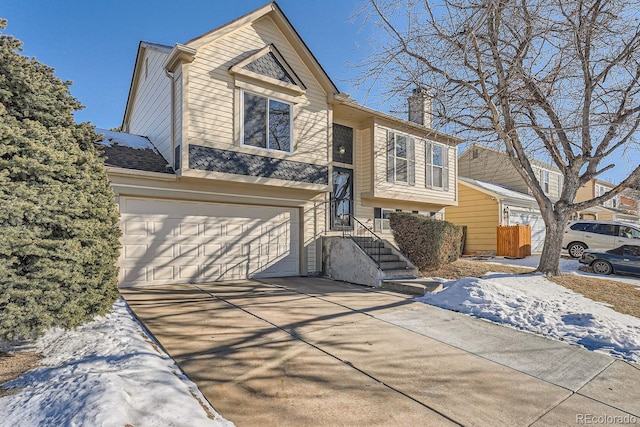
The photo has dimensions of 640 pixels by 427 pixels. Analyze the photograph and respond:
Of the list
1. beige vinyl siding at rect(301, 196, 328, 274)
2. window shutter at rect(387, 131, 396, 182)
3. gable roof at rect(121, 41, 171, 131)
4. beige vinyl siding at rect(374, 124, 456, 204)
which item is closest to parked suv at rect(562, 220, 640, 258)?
beige vinyl siding at rect(374, 124, 456, 204)

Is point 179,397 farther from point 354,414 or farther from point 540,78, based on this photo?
point 540,78

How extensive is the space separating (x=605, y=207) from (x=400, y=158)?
2411 centimetres

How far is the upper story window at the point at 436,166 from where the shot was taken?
14.3m

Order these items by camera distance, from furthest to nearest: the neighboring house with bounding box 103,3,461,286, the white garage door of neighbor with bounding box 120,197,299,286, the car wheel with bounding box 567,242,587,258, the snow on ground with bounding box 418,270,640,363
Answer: the car wheel with bounding box 567,242,587,258 → the neighboring house with bounding box 103,3,461,286 → the white garage door of neighbor with bounding box 120,197,299,286 → the snow on ground with bounding box 418,270,640,363

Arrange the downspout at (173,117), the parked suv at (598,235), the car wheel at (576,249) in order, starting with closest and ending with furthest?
the downspout at (173,117) → the parked suv at (598,235) → the car wheel at (576,249)

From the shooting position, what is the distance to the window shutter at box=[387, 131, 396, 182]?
12.7 metres

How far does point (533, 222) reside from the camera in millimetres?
20188

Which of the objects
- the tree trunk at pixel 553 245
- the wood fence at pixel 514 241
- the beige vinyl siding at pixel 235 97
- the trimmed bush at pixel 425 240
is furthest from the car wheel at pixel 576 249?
the beige vinyl siding at pixel 235 97

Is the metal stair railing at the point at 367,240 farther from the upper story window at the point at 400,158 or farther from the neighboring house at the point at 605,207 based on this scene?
the neighboring house at the point at 605,207

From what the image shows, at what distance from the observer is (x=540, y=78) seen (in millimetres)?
9578

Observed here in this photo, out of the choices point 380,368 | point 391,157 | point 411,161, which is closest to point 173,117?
point 391,157

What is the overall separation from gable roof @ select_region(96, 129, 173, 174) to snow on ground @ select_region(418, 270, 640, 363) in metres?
7.22

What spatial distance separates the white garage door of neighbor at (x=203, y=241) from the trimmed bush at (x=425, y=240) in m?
3.48

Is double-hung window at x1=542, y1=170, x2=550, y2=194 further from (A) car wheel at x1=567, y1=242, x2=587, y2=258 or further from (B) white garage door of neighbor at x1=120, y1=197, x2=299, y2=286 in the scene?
(B) white garage door of neighbor at x1=120, y1=197, x2=299, y2=286
